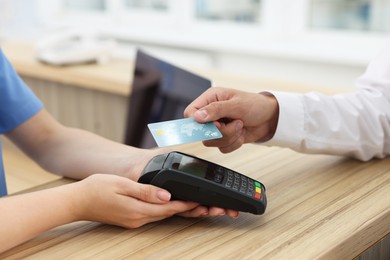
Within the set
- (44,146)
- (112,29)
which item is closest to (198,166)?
(44,146)

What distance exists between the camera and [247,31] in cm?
262

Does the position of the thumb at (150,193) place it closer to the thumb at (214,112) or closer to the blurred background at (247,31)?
the thumb at (214,112)

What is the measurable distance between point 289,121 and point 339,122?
0.10 m

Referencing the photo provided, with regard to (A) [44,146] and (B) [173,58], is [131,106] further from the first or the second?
(B) [173,58]

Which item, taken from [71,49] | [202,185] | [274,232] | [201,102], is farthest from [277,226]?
[71,49]

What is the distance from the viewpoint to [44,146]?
119 cm

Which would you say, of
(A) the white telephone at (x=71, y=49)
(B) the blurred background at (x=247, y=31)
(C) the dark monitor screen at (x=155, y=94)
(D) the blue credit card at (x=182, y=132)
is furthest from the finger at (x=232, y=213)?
(A) the white telephone at (x=71, y=49)

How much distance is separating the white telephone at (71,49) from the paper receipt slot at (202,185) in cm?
158

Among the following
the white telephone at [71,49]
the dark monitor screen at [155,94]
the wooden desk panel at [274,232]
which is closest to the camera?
the wooden desk panel at [274,232]

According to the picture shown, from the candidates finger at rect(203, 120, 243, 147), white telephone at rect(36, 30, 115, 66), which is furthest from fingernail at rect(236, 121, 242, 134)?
white telephone at rect(36, 30, 115, 66)

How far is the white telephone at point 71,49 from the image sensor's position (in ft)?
7.63

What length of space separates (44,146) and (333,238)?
64 cm

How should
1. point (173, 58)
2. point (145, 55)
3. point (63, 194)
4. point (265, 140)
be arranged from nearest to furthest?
point (63, 194)
point (265, 140)
point (145, 55)
point (173, 58)

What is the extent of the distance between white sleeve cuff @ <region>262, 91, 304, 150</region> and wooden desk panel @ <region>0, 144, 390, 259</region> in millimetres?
69
